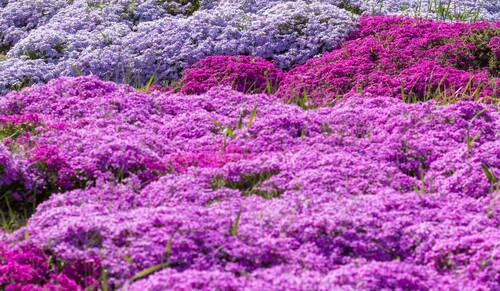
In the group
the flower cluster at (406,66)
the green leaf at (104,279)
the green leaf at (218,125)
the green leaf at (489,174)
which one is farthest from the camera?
the flower cluster at (406,66)

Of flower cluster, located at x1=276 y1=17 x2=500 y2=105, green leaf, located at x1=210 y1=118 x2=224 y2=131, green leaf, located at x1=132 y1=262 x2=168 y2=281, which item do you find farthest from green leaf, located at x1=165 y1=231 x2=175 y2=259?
flower cluster, located at x1=276 y1=17 x2=500 y2=105

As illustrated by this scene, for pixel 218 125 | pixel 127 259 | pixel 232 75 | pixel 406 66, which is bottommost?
pixel 232 75

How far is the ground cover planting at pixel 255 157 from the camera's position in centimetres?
519

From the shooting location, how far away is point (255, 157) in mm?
7199

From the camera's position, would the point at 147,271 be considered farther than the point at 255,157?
No

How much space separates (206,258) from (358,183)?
1.99m

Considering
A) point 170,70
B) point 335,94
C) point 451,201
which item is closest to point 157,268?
point 451,201

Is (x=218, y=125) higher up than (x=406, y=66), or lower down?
higher up

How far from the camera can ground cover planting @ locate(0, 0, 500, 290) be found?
5188 millimetres

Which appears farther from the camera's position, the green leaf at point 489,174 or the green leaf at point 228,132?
the green leaf at point 228,132

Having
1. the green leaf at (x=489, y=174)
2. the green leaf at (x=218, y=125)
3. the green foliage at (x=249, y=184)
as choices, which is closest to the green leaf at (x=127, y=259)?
the green foliage at (x=249, y=184)

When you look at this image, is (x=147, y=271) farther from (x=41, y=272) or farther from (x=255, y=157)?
(x=255, y=157)

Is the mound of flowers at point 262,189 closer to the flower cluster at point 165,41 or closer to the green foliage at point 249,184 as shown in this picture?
the green foliage at point 249,184

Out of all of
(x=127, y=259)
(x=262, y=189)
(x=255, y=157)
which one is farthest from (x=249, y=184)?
(x=127, y=259)
